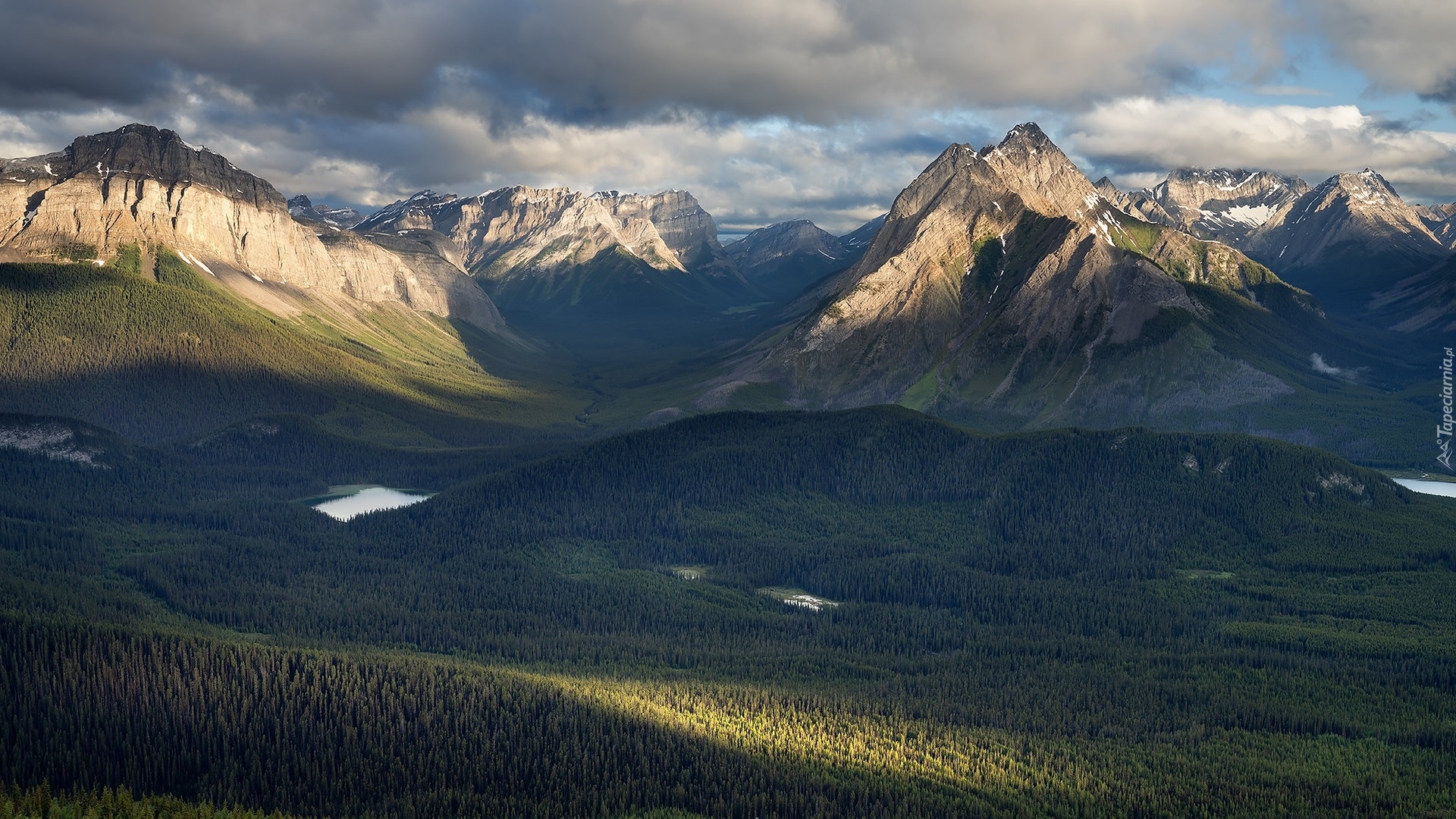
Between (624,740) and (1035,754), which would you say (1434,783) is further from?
(624,740)

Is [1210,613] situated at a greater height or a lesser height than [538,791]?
greater

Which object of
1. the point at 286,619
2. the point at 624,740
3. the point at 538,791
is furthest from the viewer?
the point at 286,619

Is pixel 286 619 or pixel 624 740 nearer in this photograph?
pixel 624 740

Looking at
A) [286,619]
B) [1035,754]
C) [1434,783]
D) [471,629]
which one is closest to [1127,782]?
[1035,754]

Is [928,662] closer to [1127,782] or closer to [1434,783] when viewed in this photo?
[1127,782]

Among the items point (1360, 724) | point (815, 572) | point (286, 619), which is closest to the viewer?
point (1360, 724)

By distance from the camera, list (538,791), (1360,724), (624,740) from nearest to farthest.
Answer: (538,791) → (624,740) → (1360,724)

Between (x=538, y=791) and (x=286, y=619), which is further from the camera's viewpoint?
(x=286, y=619)

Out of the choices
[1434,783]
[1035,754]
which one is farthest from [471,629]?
[1434,783]

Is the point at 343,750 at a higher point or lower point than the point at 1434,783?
lower
